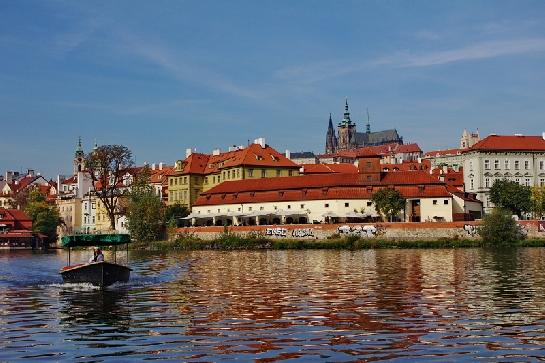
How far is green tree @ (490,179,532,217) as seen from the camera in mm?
115812

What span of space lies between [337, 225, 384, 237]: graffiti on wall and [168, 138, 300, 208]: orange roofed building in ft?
118

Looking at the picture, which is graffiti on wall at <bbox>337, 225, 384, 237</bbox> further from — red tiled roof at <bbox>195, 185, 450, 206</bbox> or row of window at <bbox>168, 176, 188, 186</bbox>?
row of window at <bbox>168, 176, 188, 186</bbox>

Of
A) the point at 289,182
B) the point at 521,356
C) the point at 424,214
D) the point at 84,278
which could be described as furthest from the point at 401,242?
the point at 521,356

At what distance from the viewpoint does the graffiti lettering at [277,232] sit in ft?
334

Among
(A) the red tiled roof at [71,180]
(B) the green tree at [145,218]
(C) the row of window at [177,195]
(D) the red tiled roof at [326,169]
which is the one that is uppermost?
(A) the red tiled roof at [71,180]

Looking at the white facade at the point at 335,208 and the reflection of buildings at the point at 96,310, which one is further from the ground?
the white facade at the point at 335,208

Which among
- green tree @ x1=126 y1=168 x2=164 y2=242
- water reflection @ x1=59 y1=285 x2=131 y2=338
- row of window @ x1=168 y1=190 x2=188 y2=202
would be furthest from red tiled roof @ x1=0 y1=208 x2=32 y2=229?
water reflection @ x1=59 y1=285 x2=131 y2=338

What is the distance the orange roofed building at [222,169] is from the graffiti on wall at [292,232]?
97.3ft

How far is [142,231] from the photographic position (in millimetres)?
109375

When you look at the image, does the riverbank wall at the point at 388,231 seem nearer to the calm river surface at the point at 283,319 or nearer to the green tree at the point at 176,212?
the green tree at the point at 176,212

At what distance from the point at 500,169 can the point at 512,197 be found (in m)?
13.6

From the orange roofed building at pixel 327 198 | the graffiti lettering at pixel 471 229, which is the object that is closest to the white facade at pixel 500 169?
the orange roofed building at pixel 327 198

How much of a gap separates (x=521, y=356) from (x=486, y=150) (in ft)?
371

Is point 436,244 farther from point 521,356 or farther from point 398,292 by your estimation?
point 521,356
